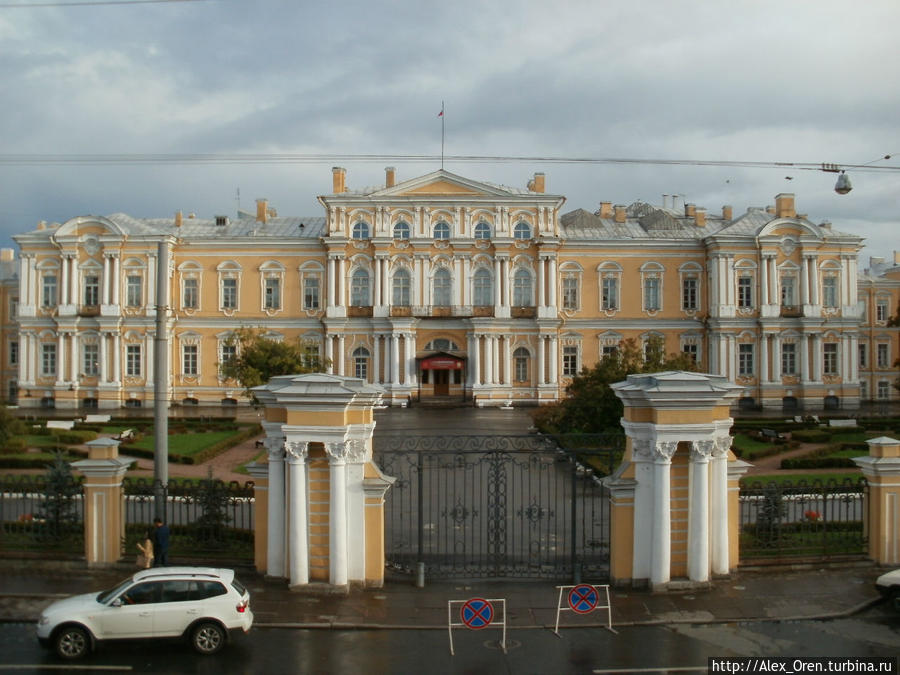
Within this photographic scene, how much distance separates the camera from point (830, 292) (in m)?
44.2

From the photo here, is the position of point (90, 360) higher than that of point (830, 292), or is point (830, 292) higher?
point (830, 292)

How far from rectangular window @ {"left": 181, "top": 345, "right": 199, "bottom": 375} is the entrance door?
1314 centimetres

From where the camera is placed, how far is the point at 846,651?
9672 millimetres

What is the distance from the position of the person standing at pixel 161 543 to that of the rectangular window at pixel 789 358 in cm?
3908

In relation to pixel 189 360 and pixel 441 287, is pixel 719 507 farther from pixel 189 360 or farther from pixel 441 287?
pixel 189 360

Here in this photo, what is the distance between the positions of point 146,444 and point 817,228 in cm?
3583

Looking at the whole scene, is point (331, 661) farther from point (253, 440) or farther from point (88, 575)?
point (253, 440)

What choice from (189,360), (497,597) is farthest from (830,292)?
(497,597)

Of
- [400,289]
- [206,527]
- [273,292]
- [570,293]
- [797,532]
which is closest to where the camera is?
[206,527]

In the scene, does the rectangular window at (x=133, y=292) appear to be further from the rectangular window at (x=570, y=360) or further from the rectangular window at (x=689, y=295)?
the rectangular window at (x=689, y=295)

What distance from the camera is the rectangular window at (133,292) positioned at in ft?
142

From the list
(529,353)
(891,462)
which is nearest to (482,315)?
(529,353)

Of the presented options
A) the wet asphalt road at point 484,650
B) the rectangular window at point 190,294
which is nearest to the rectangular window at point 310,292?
the rectangular window at point 190,294

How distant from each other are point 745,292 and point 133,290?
33411mm
